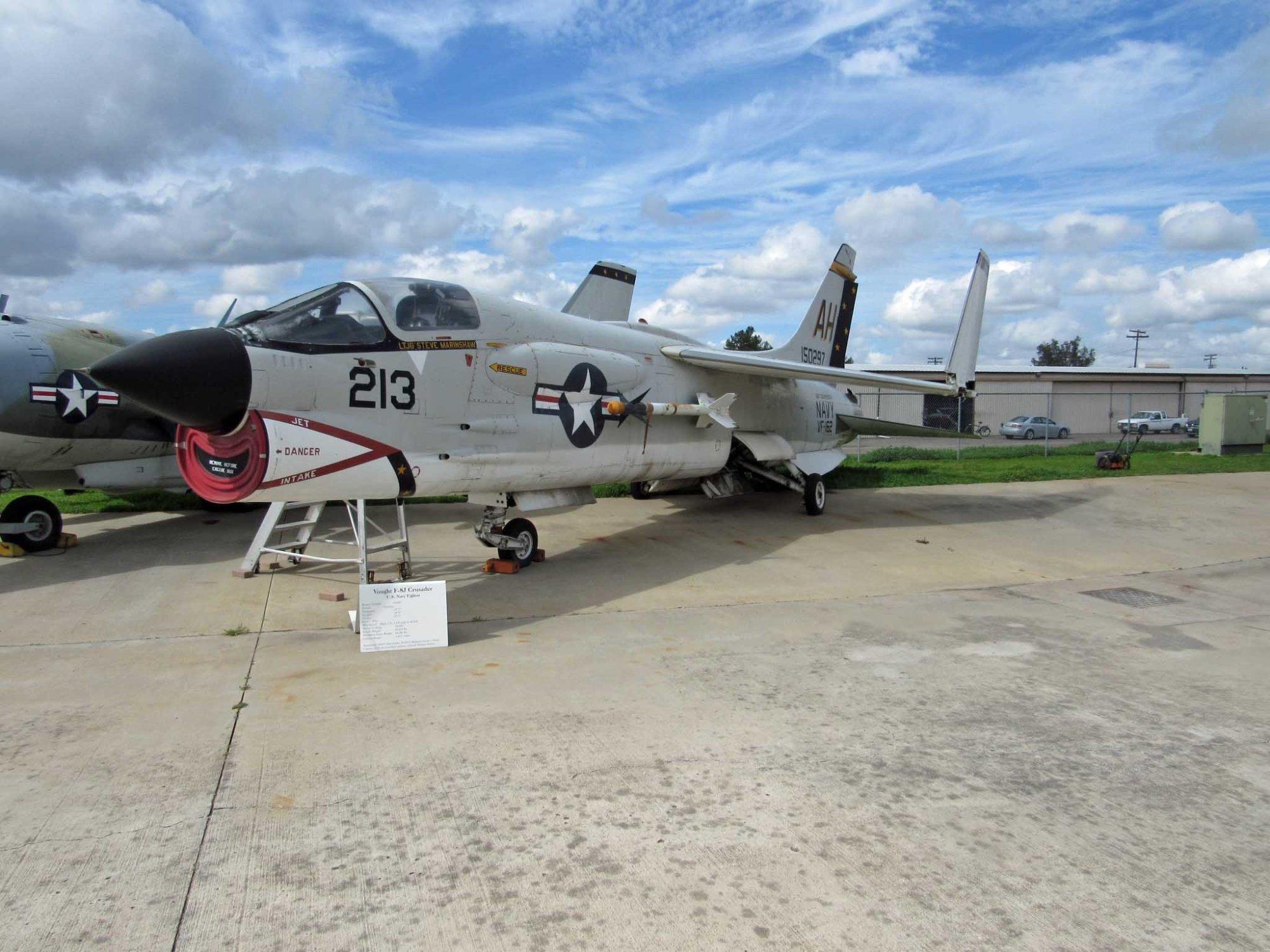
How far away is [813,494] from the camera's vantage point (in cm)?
1258

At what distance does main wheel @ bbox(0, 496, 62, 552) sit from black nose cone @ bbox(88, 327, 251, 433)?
450cm

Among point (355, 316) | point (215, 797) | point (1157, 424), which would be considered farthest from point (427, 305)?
point (1157, 424)

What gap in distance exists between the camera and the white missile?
8680mm

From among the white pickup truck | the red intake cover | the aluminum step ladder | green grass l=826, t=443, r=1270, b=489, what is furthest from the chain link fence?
the red intake cover

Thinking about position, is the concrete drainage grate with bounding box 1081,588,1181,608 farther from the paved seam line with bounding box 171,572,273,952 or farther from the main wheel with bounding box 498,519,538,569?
A: the paved seam line with bounding box 171,572,273,952

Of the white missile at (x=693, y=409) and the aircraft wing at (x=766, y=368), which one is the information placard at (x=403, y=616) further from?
the aircraft wing at (x=766, y=368)

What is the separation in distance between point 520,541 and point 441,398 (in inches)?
81.1

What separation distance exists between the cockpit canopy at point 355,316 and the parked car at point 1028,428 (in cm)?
3797

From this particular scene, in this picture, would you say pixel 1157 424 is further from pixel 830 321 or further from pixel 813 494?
pixel 813 494

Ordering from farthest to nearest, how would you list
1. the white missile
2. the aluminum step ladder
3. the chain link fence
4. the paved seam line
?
the chain link fence, the white missile, the aluminum step ladder, the paved seam line

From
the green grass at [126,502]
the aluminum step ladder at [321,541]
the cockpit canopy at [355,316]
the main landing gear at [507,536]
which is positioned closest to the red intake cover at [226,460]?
the cockpit canopy at [355,316]

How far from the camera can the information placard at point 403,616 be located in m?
5.86

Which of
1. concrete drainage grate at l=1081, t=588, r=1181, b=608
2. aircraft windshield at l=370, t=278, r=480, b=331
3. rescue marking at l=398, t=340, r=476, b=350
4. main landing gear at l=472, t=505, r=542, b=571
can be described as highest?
aircraft windshield at l=370, t=278, r=480, b=331

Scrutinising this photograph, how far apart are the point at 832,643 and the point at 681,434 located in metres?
4.33
